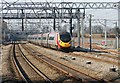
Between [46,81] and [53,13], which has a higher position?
[53,13]

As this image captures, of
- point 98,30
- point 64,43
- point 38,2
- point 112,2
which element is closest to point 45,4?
point 38,2

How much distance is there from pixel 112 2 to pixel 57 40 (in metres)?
15.3

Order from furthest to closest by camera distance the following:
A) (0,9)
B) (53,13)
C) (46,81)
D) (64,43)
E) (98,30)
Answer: (98,30), (53,13), (0,9), (64,43), (46,81)

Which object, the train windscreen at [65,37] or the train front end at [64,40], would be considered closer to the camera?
the train front end at [64,40]

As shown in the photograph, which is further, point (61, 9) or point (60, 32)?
point (61, 9)

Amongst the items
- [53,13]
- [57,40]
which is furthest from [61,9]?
[57,40]

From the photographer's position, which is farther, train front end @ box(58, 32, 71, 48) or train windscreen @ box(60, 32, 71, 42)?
train windscreen @ box(60, 32, 71, 42)

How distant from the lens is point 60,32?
117 ft

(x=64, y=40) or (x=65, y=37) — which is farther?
(x=65, y=37)

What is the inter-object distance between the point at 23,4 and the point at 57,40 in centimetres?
1531

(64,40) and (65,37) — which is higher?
(65,37)

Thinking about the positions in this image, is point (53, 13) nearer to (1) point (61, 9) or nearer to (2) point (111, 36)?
(1) point (61, 9)

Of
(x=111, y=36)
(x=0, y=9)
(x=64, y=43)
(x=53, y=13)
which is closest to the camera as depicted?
(x=64, y=43)

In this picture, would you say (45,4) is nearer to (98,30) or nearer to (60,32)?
(60,32)
